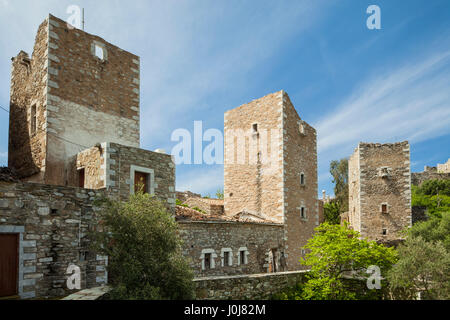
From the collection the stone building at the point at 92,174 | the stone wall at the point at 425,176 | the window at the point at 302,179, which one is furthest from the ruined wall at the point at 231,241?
the stone wall at the point at 425,176

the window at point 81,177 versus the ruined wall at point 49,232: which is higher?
the window at point 81,177

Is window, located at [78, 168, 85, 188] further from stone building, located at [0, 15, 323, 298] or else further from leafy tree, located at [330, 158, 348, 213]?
leafy tree, located at [330, 158, 348, 213]

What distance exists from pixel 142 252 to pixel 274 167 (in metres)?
12.9

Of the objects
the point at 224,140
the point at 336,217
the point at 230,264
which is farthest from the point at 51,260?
the point at 336,217

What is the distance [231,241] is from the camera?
619 inches

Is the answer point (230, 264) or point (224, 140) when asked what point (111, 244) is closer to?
point (230, 264)

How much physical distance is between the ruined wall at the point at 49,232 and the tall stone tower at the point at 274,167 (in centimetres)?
1123

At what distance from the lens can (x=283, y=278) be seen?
13289 mm

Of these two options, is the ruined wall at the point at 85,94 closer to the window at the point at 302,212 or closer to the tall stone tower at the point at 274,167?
the tall stone tower at the point at 274,167

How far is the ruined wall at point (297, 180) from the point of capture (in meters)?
19.7

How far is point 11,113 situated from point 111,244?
1047 centimetres

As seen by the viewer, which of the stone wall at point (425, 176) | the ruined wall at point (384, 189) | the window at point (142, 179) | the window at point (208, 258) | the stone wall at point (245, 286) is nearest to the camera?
the stone wall at point (245, 286)

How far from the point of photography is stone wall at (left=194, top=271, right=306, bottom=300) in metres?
10.8
